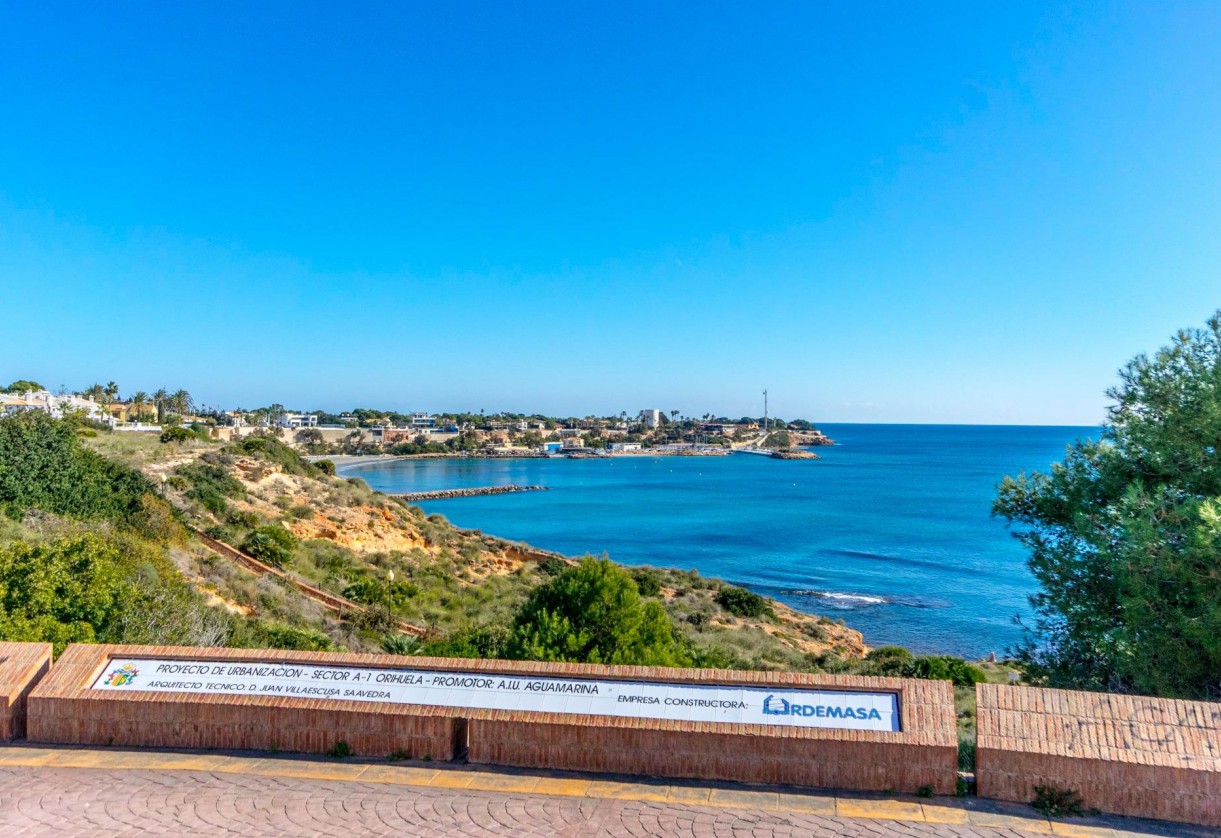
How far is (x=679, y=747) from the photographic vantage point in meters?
6.02

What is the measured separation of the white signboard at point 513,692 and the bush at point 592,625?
278 cm

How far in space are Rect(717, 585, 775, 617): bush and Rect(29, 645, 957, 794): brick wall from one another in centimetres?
2456

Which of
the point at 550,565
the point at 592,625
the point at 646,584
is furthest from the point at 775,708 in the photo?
the point at 550,565

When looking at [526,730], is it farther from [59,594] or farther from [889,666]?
[889,666]

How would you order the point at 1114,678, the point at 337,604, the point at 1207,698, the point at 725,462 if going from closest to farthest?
Result: the point at 1207,698 < the point at 1114,678 < the point at 337,604 < the point at 725,462

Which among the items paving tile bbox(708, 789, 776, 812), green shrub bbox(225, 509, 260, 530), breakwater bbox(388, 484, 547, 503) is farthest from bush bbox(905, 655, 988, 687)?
breakwater bbox(388, 484, 547, 503)

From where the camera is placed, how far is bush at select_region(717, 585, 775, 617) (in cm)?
3045

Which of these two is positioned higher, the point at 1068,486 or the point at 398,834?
the point at 1068,486

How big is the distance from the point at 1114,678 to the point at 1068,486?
2.63 meters

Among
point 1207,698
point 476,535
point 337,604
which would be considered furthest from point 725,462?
point 1207,698

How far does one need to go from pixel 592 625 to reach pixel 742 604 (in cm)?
2236

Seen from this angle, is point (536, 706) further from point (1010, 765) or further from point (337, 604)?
point (337, 604)

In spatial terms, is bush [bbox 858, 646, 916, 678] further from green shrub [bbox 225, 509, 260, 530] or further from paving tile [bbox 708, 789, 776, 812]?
green shrub [bbox 225, 509, 260, 530]

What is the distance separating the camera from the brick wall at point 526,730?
228 inches
